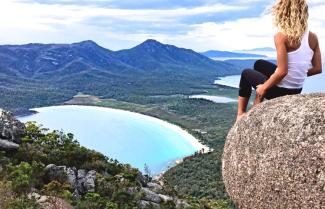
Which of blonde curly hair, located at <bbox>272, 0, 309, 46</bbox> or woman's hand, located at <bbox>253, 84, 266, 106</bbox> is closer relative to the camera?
blonde curly hair, located at <bbox>272, 0, 309, 46</bbox>

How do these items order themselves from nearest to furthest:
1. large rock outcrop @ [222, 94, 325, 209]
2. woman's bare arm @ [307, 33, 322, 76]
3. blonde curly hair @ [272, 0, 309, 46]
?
large rock outcrop @ [222, 94, 325, 209], blonde curly hair @ [272, 0, 309, 46], woman's bare arm @ [307, 33, 322, 76]

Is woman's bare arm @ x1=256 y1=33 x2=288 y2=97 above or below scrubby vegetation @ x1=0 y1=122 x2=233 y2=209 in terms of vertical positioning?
above

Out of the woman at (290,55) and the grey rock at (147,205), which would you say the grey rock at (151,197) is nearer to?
the grey rock at (147,205)

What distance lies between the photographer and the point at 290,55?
28.0 ft

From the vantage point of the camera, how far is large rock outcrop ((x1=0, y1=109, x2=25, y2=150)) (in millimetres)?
23519

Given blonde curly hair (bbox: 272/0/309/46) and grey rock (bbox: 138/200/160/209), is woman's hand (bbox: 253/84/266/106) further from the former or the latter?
grey rock (bbox: 138/200/160/209)

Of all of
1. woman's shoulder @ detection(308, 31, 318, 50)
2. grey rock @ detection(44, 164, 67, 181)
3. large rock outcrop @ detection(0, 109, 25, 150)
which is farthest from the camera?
large rock outcrop @ detection(0, 109, 25, 150)

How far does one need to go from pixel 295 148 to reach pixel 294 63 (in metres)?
1.87

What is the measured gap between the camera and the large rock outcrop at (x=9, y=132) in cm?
2352

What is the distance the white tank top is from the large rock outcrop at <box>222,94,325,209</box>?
0.46 m

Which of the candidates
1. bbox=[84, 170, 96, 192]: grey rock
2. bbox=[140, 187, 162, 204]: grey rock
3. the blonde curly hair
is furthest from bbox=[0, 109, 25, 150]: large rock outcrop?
the blonde curly hair

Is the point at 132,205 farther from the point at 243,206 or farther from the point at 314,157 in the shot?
the point at 314,157

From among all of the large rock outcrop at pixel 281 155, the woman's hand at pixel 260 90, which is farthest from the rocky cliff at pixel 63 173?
the woman's hand at pixel 260 90

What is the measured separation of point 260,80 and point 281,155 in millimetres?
2025
